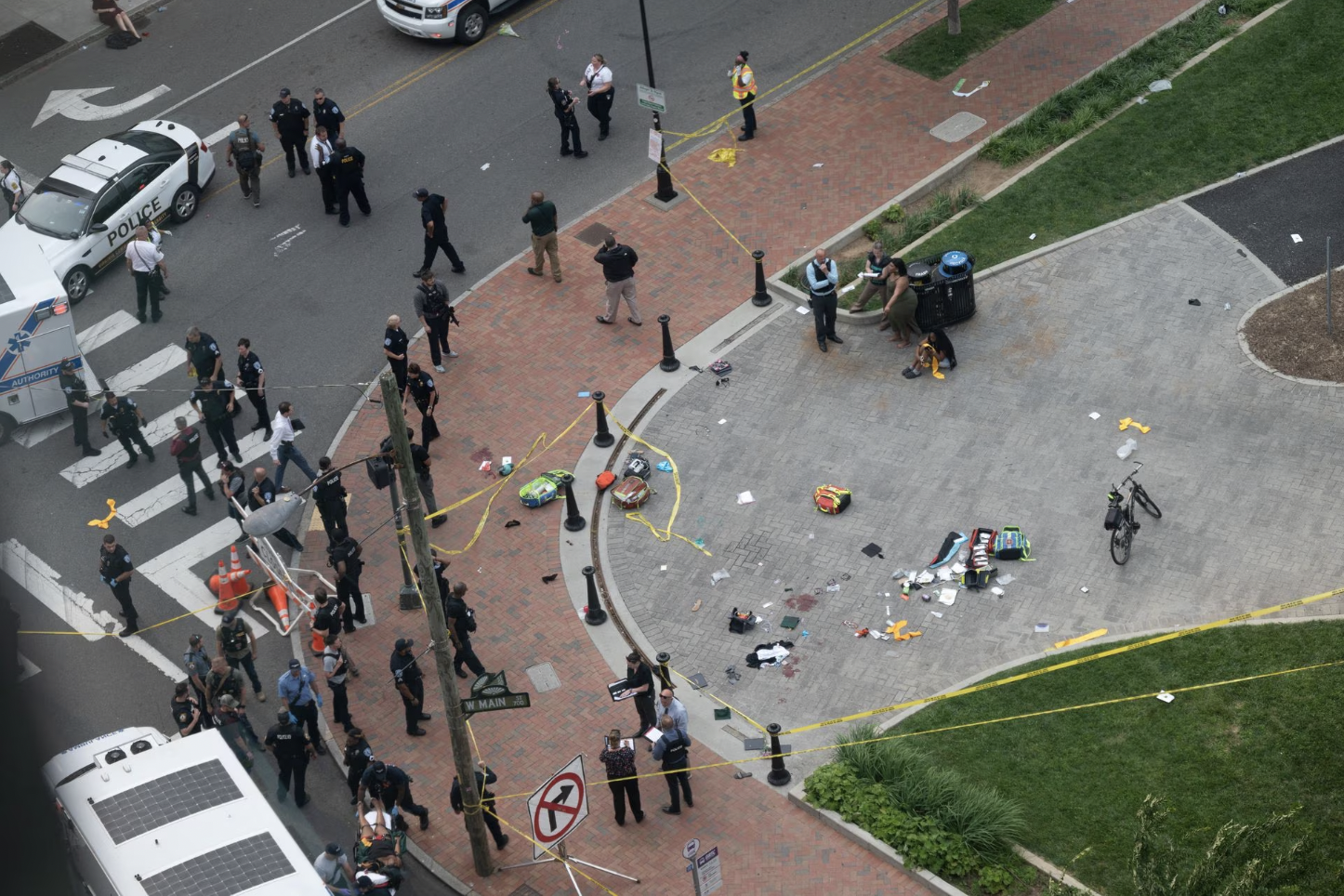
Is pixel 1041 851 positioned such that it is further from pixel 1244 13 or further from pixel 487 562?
pixel 1244 13

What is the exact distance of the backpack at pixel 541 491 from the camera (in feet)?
66.3

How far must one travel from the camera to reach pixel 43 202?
2441 centimetres

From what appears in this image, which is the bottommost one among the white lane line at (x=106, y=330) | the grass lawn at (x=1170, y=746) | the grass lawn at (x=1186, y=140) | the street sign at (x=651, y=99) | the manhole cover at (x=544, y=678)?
the manhole cover at (x=544, y=678)

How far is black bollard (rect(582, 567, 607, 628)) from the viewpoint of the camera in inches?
706

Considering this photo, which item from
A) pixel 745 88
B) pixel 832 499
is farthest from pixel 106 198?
pixel 832 499

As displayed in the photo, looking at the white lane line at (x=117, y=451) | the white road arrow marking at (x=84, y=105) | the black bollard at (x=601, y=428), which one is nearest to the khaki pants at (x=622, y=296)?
the black bollard at (x=601, y=428)

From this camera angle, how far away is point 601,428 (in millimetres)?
20750

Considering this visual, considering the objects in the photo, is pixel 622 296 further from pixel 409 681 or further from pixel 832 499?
pixel 409 681

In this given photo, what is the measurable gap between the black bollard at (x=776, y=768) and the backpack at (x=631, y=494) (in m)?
4.49

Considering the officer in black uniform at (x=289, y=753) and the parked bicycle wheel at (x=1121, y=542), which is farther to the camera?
the parked bicycle wheel at (x=1121, y=542)

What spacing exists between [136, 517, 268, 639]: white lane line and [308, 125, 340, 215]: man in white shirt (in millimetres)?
6947

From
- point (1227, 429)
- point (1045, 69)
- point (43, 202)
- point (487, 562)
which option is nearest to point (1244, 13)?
point (1045, 69)

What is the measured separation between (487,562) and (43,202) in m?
10.8

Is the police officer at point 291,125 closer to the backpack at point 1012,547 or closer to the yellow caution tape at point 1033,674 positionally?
the backpack at point 1012,547
